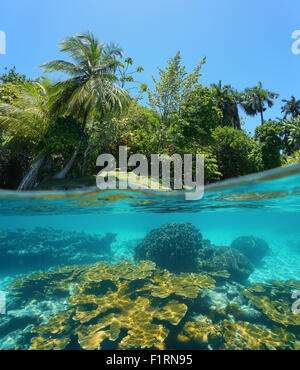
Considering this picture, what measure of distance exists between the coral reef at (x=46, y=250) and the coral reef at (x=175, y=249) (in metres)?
4.94

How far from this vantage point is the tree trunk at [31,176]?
10516 mm

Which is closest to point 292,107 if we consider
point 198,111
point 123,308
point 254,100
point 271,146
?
point 254,100

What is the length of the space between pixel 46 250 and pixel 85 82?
10.9 m

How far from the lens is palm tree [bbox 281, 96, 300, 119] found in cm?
5631

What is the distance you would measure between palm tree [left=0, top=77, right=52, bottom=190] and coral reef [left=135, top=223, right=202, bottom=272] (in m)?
7.70

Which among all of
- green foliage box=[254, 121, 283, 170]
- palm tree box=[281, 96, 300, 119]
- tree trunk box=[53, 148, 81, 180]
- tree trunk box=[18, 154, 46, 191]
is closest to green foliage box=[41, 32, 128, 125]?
tree trunk box=[53, 148, 81, 180]

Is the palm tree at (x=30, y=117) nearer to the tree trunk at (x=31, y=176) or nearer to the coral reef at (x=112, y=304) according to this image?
the tree trunk at (x=31, y=176)

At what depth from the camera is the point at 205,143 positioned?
49.7ft

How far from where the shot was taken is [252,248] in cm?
1409

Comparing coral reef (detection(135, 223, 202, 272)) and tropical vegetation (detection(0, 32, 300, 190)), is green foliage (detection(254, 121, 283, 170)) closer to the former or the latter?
tropical vegetation (detection(0, 32, 300, 190))
